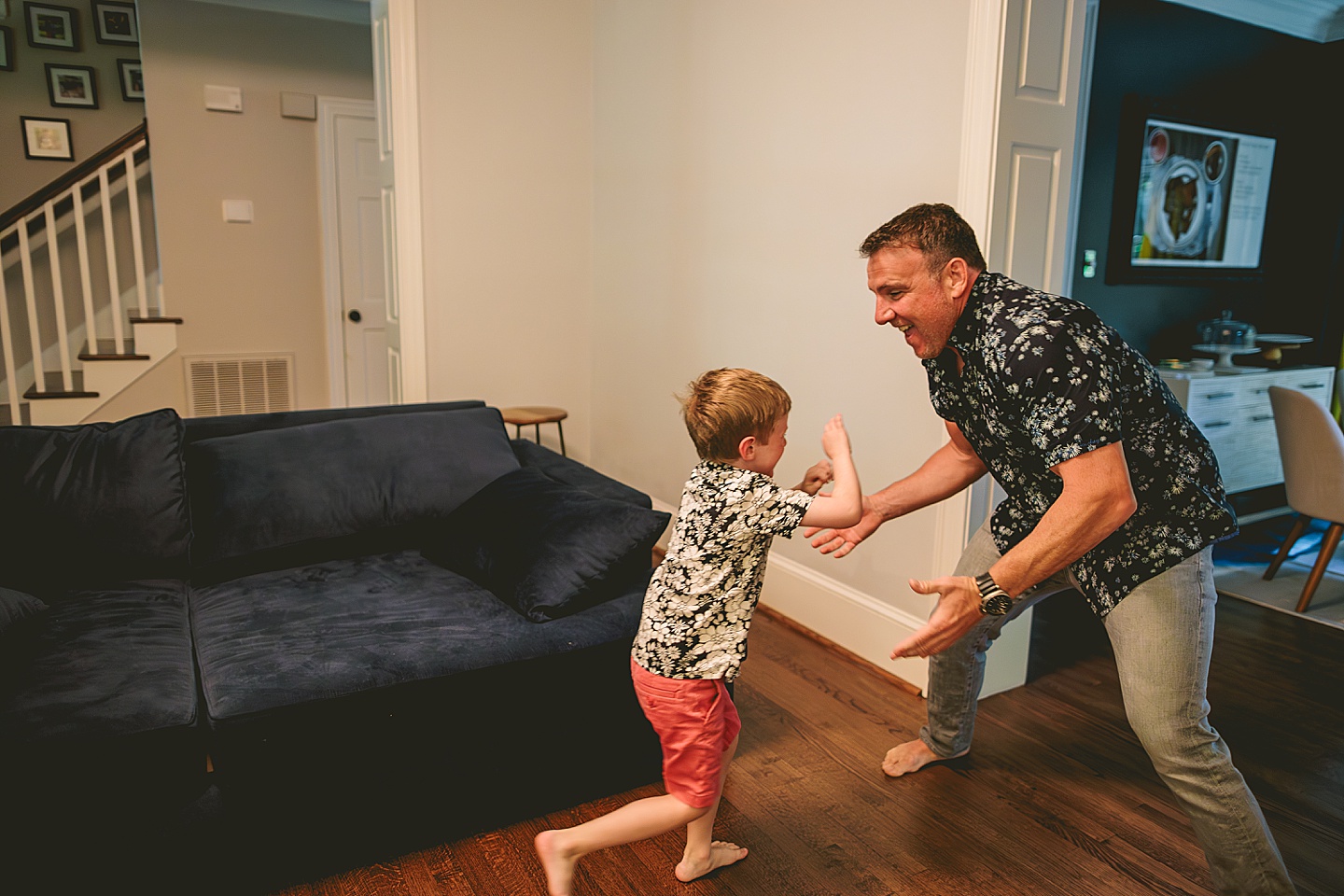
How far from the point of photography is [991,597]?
1.59 metres

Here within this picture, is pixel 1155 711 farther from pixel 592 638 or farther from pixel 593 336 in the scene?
pixel 593 336

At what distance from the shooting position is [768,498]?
65.3 inches

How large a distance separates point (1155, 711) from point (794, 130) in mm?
2251

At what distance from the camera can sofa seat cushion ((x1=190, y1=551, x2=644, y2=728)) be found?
1.91m

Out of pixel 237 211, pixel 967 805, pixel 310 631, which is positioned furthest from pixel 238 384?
pixel 967 805

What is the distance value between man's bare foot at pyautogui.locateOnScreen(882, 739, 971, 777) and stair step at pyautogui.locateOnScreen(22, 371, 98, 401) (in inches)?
185

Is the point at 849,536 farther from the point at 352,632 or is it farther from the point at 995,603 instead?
the point at 352,632

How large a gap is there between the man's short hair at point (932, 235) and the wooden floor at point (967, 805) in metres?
1.29

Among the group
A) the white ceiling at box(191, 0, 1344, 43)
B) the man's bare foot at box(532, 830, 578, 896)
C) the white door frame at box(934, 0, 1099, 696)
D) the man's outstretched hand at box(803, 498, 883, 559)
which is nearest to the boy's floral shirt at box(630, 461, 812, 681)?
the man's outstretched hand at box(803, 498, 883, 559)

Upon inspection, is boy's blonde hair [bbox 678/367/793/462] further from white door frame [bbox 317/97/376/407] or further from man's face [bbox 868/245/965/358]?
white door frame [bbox 317/97/376/407]

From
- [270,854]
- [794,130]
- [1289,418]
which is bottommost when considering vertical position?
[270,854]

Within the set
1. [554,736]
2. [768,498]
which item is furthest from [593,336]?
[768,498]

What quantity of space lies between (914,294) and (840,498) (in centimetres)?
40

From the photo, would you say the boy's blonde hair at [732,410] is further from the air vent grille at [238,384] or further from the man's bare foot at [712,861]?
the air vent grille at [238,384]
